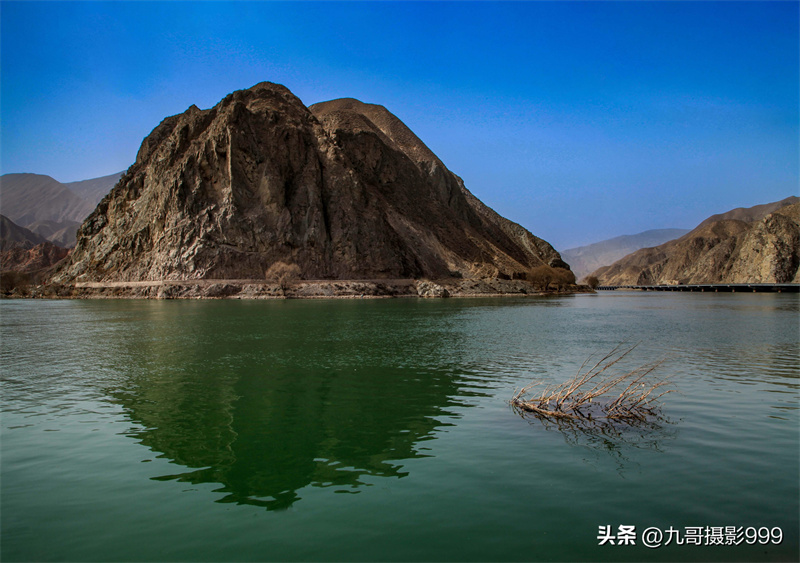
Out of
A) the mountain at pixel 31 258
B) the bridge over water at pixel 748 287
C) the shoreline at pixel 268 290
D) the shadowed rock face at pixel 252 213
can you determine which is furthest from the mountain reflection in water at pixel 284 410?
the mountain at pixel 31 258

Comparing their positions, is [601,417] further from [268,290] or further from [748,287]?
[748,287]

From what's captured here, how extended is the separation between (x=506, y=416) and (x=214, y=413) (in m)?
7.58

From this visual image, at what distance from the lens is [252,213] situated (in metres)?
104

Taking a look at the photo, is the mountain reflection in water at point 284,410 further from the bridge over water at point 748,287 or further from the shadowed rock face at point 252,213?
the bridge over water at point 748,287

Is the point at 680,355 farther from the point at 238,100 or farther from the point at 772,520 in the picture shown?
the point at 238,100

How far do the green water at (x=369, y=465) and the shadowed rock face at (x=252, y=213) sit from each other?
266 feet

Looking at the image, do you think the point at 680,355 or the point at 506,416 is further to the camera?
the point at 680,355

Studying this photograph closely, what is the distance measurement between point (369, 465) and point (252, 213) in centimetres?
9886

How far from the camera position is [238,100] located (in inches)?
4483

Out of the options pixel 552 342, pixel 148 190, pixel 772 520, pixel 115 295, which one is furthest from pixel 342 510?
pixel 148 190

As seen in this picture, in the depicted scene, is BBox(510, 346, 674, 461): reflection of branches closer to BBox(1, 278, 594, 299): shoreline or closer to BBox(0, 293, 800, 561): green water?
BBox(0, 293, 800, 561): green water

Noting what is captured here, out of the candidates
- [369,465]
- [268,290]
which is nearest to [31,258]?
[268,290]

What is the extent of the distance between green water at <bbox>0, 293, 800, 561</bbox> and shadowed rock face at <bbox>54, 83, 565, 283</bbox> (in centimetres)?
8100

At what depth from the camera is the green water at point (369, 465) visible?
7297 millimetres
